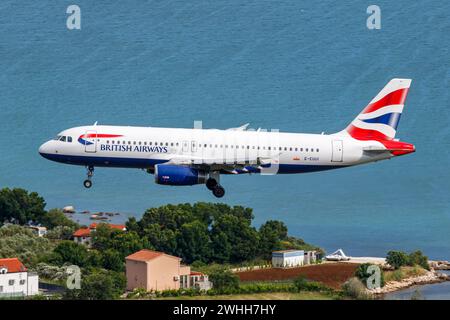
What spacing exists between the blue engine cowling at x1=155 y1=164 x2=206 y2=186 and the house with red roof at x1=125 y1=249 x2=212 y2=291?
31402 mm

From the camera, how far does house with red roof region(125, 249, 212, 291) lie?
433 ft

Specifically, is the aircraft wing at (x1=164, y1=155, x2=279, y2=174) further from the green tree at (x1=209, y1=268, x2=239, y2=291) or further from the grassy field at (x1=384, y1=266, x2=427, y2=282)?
the grassy field at (x1=384, y1=266, x2=427, y2=282)

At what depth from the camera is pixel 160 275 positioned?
13375 cm

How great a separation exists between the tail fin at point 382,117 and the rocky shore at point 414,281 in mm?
38956

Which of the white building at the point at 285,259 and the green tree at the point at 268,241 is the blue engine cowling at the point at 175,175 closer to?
the white building at the point at 285,259

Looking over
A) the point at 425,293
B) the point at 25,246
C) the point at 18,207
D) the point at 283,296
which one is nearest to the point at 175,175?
the point at 283,296

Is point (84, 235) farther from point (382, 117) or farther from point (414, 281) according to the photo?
point (382, 117)

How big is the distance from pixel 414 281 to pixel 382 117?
52534 mm

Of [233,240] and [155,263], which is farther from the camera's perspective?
[233,240]

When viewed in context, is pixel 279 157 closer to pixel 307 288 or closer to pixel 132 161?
pixel 132 161

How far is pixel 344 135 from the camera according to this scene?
107250mm
